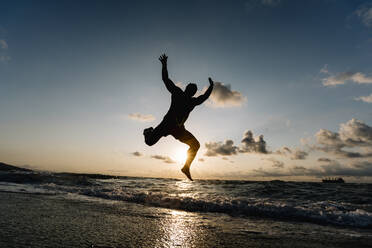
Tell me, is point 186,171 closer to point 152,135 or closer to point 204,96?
point 152,135

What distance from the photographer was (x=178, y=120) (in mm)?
5555

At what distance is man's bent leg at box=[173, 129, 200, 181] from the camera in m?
5.62

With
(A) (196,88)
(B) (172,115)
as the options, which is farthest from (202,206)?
(A) (196,88)

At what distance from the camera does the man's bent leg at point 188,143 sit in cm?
562

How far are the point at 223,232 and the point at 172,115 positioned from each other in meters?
2.79

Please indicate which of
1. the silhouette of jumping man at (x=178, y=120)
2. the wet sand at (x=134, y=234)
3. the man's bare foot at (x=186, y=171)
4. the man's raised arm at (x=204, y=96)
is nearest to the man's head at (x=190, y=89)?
the silhouette of jumping man at (x=178, y=120)

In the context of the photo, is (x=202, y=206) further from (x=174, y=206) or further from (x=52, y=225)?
(x=52, y=225)

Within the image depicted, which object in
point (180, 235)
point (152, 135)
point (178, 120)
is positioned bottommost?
point (180, 235)

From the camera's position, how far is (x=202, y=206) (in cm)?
679

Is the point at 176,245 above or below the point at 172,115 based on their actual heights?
below

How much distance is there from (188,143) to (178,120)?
23.8 inches

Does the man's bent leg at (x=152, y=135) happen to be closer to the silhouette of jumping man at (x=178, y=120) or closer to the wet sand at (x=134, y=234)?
the silhouette of jumping man at (x=178, y=120)

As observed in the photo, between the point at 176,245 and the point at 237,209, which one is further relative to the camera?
the point at 237,209

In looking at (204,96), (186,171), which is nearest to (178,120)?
(204,96)
